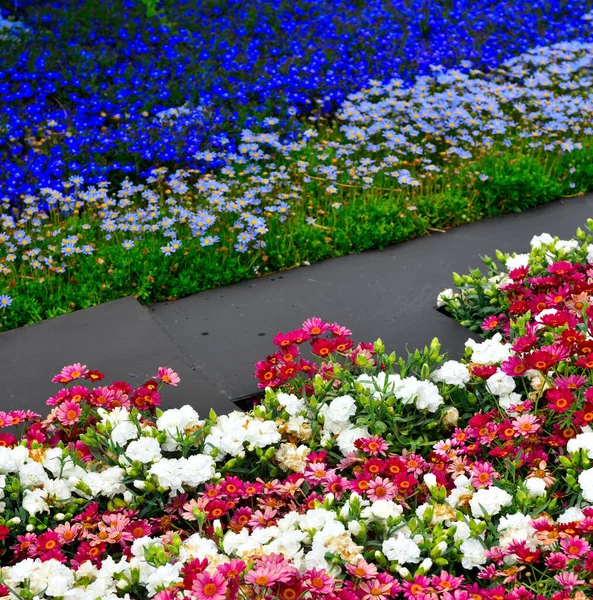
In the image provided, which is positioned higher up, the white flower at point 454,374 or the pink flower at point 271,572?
the white flower at point 454,374

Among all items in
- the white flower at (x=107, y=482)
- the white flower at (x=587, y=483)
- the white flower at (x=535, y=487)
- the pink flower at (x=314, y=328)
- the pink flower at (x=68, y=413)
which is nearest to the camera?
the white flower at (x=587, y=483)

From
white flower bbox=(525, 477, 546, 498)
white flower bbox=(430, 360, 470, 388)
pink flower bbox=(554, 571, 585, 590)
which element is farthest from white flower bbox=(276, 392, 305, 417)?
pink flower bbox=(554, 571, 585, 590)

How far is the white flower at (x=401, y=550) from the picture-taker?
2404mm

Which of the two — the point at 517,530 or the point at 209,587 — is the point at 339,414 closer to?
the point at 517,530

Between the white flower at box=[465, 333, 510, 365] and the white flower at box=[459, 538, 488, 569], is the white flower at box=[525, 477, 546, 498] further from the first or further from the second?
the white flower at box=[465, 333, 510, 365]

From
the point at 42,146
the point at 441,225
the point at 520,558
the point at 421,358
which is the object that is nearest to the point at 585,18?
the point at 441,225

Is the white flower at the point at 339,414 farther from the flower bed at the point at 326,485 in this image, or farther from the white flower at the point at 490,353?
the white flower at the point at 490,353

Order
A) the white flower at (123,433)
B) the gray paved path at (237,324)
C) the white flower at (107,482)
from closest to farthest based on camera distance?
the white flower at (107,482), the white flower at (123,433), the gray paved path at (237,324)

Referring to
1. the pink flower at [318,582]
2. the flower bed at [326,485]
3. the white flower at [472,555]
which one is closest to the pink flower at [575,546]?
the flower bed at [326,485]

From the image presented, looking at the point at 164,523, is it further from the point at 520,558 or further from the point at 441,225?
the point at 441,225

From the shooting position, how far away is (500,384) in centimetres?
302

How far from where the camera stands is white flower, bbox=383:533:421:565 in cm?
240

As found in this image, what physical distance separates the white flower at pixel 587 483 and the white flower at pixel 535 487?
0.12 metres

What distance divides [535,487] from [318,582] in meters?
0.75
